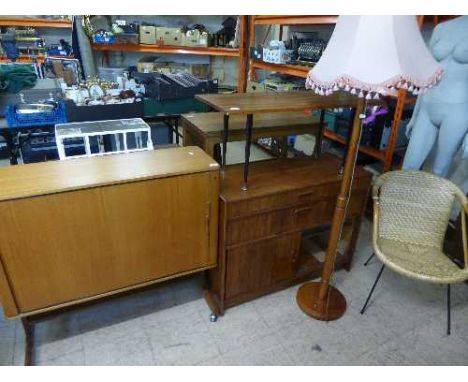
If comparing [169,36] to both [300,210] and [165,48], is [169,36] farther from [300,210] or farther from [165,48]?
[300,210]

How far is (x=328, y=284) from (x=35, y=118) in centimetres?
214

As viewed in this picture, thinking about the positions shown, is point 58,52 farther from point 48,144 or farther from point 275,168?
point 275,168

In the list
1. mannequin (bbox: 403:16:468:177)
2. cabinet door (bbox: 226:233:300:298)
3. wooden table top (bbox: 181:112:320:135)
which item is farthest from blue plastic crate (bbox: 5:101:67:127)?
mannequin (bbox: 403:16:468:177)

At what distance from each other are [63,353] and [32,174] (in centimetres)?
84

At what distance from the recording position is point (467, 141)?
1.86 meters

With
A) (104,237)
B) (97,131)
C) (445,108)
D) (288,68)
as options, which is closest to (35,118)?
(97,131)

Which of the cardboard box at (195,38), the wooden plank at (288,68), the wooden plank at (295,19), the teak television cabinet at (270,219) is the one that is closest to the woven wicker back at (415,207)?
the teak television cabinet at (270,219)

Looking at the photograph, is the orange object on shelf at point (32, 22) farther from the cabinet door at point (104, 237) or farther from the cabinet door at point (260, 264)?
the cabinet door at point (260, 264)

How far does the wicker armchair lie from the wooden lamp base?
138mm

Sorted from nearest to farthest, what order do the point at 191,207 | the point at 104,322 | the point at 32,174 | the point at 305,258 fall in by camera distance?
1. the point at 32,174
2. the point at 191,207
3. the point at 104,322
4. the point at 305,258

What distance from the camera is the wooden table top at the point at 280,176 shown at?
1.53 m

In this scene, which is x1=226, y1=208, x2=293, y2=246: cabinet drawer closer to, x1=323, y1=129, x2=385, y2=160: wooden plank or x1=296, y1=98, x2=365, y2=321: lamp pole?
x1=296, y1=98, x2=365, y2=321: lamp pole

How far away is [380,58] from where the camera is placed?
1109 mm

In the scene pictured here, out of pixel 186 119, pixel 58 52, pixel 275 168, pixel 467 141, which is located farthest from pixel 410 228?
pixel 58 52
